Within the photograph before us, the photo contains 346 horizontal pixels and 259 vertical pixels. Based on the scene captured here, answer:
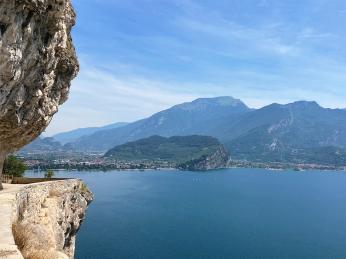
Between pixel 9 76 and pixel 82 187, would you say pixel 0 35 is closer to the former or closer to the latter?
pixel 9 76

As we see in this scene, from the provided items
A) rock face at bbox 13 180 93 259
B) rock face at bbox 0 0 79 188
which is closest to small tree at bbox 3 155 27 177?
rock face at bbox 13 180 93 259

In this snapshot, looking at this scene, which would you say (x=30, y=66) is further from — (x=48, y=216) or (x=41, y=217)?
(x=48, y=216)

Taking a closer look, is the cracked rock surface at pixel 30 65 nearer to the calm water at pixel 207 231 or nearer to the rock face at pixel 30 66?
the rock face at pixel 30 66

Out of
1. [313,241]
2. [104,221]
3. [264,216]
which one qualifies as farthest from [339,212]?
[104,221]

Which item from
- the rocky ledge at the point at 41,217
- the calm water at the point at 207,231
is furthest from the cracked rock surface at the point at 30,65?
the calm water at the point at 207,231

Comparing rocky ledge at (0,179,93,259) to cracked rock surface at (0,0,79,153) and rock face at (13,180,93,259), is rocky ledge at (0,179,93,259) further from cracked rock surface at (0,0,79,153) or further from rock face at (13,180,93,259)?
cracked rock surface at (0,0,79,153)

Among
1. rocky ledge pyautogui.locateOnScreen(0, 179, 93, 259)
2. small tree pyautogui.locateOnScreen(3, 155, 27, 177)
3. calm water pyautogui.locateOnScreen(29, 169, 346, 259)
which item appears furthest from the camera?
calm water pyautogui.locateOnScreen(29, 169, 346, 259)

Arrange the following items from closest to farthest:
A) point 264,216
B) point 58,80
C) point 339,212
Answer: point 58,80, point 264,216, point 339,212
